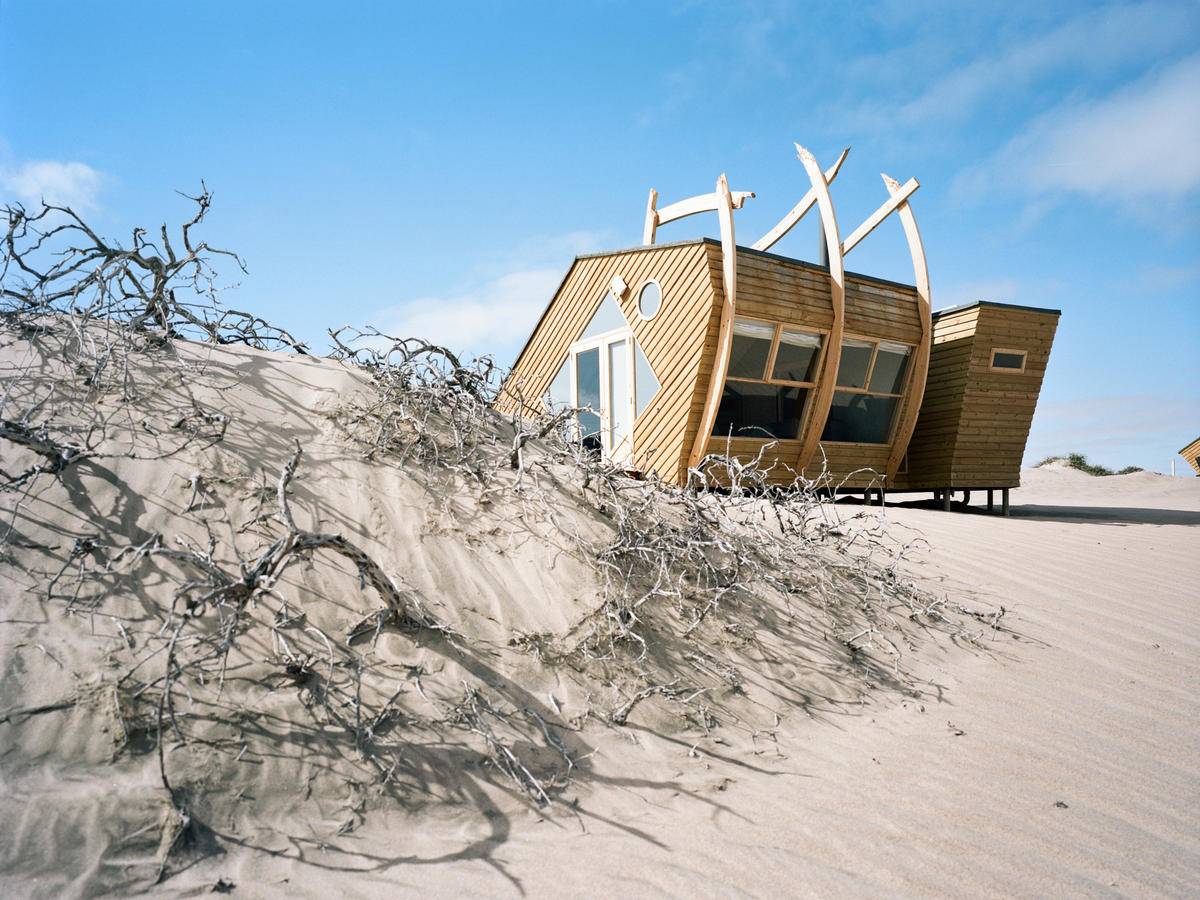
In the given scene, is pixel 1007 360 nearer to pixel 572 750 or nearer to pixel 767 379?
pixel 767 379

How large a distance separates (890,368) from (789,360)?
2330 mm

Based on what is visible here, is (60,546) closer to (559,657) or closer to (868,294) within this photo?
(559,657)

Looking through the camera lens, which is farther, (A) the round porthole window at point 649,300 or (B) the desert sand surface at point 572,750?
(A) the round porthole window at point 649,300

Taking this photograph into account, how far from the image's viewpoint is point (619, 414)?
440 inches

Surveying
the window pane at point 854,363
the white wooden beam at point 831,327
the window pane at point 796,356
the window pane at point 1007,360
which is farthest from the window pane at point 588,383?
the window pane at point 1007,360

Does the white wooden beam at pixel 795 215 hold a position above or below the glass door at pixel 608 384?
above

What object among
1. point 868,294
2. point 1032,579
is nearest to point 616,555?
point 1032,579

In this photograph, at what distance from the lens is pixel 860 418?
11.8 metres

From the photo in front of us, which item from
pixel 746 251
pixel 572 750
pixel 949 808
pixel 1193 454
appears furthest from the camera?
pixel 1193 454

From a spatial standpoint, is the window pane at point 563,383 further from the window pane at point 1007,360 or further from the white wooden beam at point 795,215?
the window pane at point 1007,360

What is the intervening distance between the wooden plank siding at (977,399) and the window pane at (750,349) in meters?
4.38

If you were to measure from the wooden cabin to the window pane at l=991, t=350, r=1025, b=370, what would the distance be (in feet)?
54.6

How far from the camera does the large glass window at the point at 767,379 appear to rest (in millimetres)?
10102

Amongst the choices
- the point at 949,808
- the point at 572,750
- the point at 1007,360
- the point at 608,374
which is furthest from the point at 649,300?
the point at 949,808
